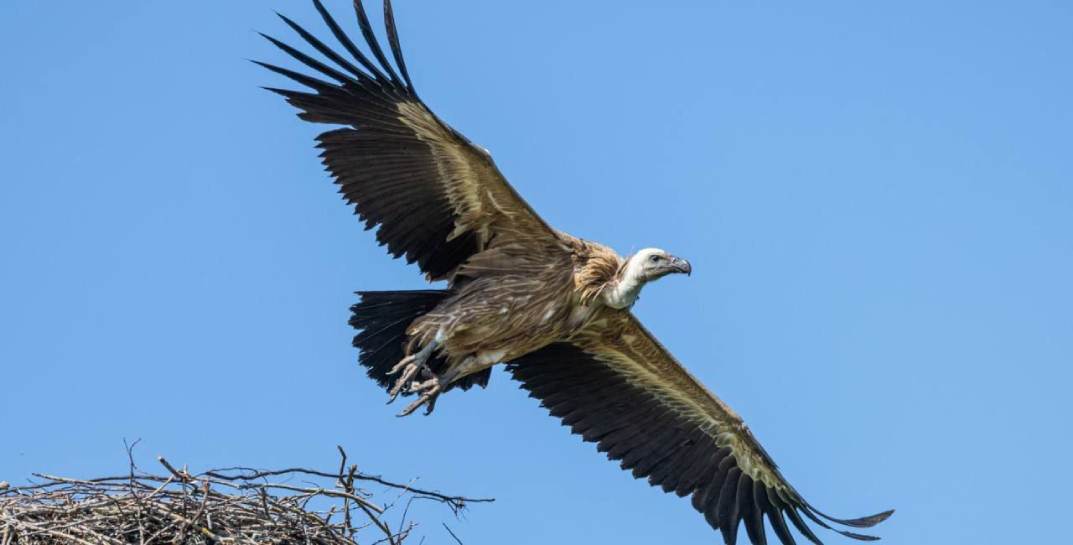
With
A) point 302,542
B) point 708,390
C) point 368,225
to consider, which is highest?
point 368,225

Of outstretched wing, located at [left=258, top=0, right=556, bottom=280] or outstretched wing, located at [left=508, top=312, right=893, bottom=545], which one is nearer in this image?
outstretched wing, located at [left=258, top=0, right=556, bottom=280]

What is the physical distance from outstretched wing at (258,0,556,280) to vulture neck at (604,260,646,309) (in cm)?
56

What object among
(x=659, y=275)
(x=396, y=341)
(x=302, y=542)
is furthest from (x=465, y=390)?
(x=302, y=542)

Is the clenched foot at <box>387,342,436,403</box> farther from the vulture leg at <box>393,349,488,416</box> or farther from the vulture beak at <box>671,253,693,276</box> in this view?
the vulture beak at <box>671,253,693,276</box>

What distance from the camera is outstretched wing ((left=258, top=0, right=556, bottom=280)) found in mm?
→ 12336

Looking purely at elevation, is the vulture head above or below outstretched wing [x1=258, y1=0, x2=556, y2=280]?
below

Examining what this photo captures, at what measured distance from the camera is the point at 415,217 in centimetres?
1304

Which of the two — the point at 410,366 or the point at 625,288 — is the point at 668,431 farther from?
the point at 410,366

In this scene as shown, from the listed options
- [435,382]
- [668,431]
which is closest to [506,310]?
[435,382]

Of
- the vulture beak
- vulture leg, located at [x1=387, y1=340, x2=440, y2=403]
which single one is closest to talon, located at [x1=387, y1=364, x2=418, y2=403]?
vulture leg, located at [x1=387, y1=340, x2=440, y2=403]

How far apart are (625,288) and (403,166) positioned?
5.71ft

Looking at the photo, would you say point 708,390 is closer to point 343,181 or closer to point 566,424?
point 566,424

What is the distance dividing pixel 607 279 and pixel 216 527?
3.52 meters

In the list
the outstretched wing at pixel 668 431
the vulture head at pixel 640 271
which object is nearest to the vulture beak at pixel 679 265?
the vulture head at pixel 640 271
